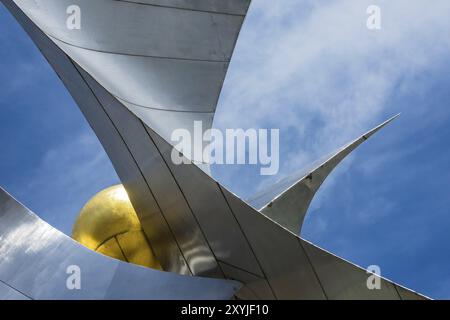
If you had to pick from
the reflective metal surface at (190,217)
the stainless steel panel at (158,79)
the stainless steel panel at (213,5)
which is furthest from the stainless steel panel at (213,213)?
the stainless steel panel at (213,5)

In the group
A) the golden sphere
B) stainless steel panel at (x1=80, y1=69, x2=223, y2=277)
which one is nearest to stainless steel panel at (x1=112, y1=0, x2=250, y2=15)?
stainless steel panel at (x1=80, y1=69, x2=223, y2=277)

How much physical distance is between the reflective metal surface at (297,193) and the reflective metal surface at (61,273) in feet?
9.02

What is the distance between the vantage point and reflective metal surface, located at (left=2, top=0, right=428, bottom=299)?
8570 millimetres

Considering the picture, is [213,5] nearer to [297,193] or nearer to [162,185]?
[297,193]

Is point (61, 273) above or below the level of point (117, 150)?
below

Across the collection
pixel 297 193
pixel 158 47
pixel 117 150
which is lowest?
pixel 117 150

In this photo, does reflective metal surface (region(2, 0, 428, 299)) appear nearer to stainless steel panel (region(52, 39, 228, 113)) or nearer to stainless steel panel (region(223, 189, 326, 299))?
stainless steel panel (region(223, 189, 326, 299))

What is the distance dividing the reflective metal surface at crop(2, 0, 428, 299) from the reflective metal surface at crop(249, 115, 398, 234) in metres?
2.08

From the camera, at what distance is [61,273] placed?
9.97 meters

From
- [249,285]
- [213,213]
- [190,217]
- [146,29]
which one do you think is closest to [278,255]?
[249,285]

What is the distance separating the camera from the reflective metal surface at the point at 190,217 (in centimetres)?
857

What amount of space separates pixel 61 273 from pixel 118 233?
1572mm

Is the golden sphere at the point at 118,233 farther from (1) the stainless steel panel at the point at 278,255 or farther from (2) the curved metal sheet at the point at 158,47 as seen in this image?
(1) the stainless steel panel at the point at 278,255
